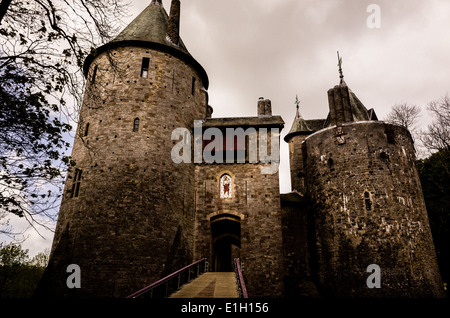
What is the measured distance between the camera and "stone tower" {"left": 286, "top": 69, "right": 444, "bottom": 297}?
1595cm

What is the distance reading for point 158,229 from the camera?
530 inches

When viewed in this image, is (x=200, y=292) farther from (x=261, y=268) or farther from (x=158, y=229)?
(x=261, y=268)

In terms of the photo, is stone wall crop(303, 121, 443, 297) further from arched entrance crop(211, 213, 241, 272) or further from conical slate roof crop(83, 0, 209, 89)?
conical slate roof crop(83, 0, 209, 89)

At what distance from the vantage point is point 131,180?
13703 mm

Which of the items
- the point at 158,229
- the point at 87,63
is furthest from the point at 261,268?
the point at 87,63

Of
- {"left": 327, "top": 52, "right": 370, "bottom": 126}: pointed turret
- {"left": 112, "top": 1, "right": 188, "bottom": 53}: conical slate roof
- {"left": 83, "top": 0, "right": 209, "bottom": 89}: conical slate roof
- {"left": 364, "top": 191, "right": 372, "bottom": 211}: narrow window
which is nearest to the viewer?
{"left": 83, "top": 0, "right": 209, "bottom": 89}: conical slate roof

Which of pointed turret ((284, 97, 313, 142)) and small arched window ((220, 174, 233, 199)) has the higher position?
pointed turret ((284, 97, 313, 142))

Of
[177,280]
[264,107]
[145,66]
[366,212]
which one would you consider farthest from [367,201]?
[145,66]

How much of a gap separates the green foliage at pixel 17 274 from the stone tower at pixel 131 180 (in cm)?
1734

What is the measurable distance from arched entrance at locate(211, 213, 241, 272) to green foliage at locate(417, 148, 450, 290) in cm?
1569

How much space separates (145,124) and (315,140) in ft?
39.9

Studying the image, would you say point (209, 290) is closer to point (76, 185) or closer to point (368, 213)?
point (76, 185)

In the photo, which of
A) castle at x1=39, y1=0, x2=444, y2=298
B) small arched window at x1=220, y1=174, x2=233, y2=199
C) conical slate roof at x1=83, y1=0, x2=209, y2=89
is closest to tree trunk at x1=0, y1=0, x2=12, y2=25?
castle at x1=39, y1=0, x2=444, y2=298
